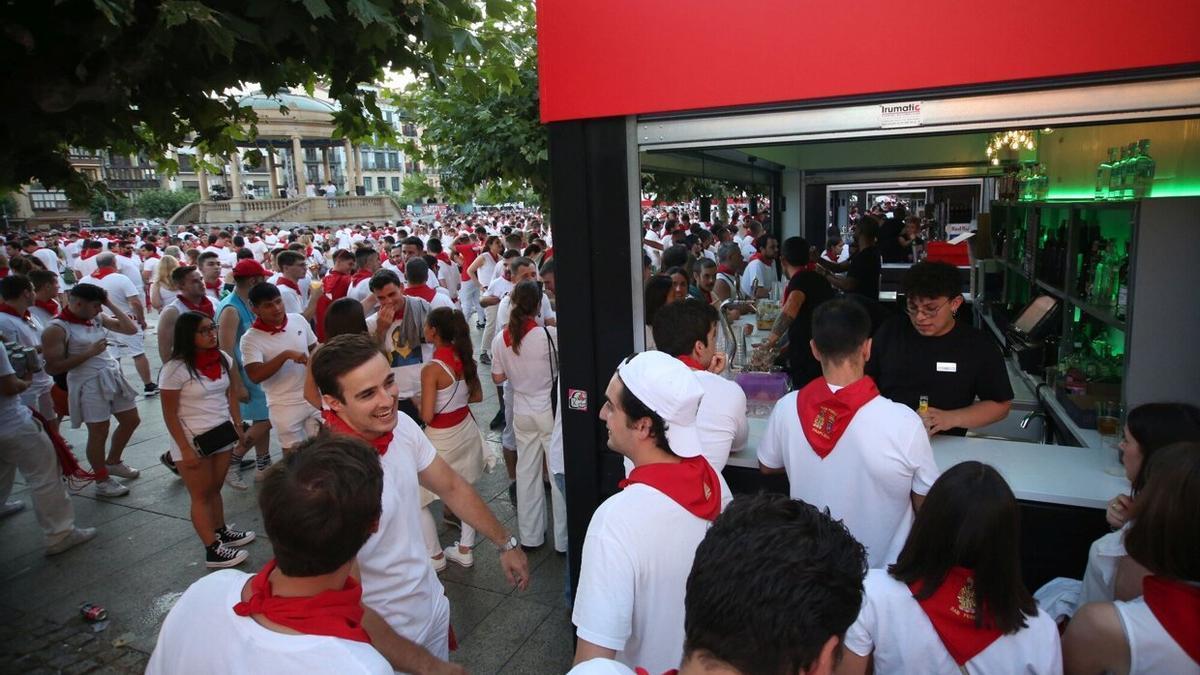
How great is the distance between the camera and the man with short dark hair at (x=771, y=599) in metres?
1.19

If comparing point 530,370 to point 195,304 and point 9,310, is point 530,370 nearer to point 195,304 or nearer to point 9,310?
point 195,304

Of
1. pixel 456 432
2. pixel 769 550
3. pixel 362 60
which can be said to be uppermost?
pixel 362 60

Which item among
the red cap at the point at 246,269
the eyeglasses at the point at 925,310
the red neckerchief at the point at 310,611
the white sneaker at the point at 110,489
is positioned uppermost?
the red cap at the point at 246,269


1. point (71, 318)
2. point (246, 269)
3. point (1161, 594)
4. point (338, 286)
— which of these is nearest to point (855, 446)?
point (1161, 594)

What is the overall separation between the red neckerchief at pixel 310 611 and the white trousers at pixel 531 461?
9.64ft

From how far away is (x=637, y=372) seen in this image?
1998 mm

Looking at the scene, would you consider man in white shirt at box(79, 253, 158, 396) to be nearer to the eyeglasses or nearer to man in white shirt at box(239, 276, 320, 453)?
man in white shirt at box(239, 276, 320, 453)

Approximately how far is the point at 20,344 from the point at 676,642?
655 centimetres

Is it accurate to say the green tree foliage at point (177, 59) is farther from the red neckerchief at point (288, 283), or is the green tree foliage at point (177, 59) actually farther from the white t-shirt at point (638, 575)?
the red neckerchief at point (288, 283)

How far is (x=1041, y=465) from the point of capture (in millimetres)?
3215

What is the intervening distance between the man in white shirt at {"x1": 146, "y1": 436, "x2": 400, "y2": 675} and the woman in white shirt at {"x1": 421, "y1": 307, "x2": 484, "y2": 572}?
2.63 metres

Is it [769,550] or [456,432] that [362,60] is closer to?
[456,432]

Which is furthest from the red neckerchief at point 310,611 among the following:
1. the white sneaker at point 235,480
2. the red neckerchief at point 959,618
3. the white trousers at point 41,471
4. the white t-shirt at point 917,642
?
the white sneaker at point 235,480

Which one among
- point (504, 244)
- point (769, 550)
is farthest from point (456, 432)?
point (504, 244)
